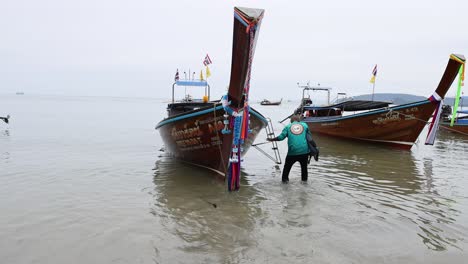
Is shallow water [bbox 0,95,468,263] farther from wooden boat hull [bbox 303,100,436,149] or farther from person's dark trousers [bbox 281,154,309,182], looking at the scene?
wooden boat hull [bbox 303,100,436,149]

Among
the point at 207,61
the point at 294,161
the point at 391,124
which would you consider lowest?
the point at 294,161

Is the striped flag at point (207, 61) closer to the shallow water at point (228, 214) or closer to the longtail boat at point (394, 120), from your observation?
the shallow water at point (228, 214)

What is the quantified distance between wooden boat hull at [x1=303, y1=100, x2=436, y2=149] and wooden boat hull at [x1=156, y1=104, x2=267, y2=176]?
7415 millimetres

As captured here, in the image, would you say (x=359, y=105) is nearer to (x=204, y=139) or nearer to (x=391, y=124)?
(x=391, y=124)

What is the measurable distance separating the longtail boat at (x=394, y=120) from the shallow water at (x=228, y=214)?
356 centimetres

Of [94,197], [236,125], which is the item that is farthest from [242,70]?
[94,197]

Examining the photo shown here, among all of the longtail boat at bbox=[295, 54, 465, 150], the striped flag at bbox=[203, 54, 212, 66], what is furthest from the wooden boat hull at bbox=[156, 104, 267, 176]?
the longtail boat at bbox=[295, 54, 465, 150]

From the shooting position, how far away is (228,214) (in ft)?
17.8

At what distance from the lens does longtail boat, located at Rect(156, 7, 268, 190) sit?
536 cm

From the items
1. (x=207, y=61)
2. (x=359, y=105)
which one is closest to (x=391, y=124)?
(x=359, y=105)

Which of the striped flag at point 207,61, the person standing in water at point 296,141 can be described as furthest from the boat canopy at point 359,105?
the person standing in water at point 296,141

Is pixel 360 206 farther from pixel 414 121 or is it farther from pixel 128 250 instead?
pixel 414 121

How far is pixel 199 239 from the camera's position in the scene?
4457 mm

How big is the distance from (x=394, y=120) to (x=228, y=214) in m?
11.1
